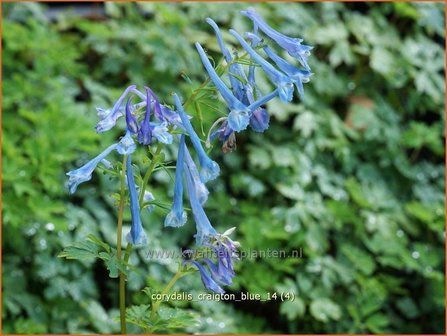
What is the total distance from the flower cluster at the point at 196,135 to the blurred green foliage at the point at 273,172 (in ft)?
5.67

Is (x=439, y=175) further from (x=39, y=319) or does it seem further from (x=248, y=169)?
A: (x=39, y=319)

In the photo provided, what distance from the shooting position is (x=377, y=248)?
15.8 feet

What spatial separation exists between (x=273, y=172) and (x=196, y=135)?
290 cm

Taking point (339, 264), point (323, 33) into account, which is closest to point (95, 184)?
point (339, 264)

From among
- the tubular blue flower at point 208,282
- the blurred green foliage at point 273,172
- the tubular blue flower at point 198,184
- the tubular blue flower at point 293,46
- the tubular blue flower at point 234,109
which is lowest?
the blurred green foliage at point 273,172

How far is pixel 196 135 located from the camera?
6.71ft

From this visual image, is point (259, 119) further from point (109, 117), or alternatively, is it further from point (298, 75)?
point (109, 117)

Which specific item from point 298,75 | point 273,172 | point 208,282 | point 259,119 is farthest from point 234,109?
point 273,172

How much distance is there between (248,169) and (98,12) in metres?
1.87

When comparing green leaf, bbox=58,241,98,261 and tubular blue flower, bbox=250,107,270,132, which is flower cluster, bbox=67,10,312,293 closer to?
tubular blue flower, bbox=250,107,270,132

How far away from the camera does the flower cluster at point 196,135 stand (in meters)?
1.98

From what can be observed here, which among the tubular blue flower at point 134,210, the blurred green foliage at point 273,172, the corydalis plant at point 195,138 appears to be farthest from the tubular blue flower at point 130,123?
the blurred green foliage at point 273,172

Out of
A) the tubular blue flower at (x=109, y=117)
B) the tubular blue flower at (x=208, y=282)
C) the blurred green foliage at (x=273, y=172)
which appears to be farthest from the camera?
the blurred green foliage at (x=273, y=172)

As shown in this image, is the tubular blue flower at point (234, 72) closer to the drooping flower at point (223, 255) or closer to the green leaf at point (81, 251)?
the drooping flower at point (223, 255)
